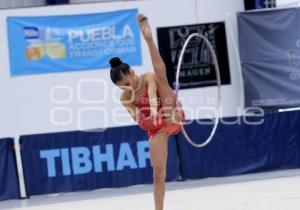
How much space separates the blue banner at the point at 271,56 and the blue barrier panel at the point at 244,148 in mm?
2898

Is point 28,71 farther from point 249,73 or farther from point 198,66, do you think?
point 249,73

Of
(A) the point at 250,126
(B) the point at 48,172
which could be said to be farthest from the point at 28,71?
(A) the point at 250,126

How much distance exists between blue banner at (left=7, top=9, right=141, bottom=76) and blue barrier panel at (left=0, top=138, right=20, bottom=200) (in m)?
3.95

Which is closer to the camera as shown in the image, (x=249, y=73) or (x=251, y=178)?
(x=251, y=178)

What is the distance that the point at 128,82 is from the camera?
21.6 feet

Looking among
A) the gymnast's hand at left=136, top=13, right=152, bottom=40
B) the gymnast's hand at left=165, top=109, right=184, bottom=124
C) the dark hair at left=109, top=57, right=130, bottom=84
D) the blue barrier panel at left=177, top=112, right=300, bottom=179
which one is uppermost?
the gymnast's hand at left=136, top=13, right=152, bottom=40

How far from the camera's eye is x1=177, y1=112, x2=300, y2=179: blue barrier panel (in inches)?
512

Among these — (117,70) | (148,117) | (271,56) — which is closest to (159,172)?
(148,117)

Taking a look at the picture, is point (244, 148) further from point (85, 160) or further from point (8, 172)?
point (8, 172)

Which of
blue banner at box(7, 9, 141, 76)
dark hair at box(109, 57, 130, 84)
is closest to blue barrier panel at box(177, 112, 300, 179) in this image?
blue banner at box(7, 9, 141, 76)

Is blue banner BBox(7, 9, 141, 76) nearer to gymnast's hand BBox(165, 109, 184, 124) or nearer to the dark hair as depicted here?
gymnast's hand BBox(165, 109, 184, 124)

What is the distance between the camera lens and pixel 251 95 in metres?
16.5

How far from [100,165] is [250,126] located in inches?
108

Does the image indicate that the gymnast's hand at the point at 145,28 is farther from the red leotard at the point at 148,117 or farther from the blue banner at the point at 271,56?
the blue banner at the point at 271,56
